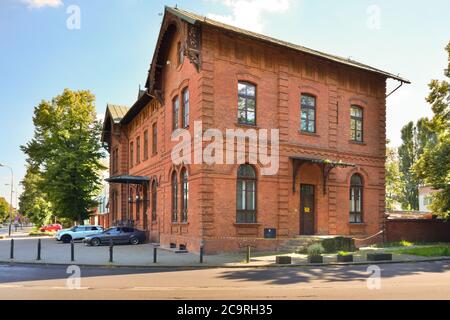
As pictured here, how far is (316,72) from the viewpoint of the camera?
80.2 feet

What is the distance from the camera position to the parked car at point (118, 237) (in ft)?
92.8

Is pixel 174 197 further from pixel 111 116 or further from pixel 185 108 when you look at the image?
pixel 111 116

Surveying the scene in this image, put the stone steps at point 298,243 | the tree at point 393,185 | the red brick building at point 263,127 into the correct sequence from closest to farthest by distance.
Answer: the red brick building at point 263,127 → the stone steps at point 298,243 → the tree at point 393,185

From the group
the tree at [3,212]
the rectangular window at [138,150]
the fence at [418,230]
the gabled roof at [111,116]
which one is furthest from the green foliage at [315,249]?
the tree at [3,212]

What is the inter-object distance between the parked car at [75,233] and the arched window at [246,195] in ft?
56.1

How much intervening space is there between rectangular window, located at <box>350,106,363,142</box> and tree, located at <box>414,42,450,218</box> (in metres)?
3.89

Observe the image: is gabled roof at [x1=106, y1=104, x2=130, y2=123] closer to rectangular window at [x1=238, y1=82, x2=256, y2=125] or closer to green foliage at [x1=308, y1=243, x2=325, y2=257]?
rectangular window at [x1=238, y1=82, x2=256, y2=125]

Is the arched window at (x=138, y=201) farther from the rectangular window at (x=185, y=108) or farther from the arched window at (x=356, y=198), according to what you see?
the arched window at (x=356, y=198)

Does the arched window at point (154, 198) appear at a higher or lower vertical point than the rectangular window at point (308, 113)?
lower

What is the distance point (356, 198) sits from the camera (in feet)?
83.9

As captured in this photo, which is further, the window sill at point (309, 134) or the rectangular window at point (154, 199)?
the rectangular window at point (154, 199)

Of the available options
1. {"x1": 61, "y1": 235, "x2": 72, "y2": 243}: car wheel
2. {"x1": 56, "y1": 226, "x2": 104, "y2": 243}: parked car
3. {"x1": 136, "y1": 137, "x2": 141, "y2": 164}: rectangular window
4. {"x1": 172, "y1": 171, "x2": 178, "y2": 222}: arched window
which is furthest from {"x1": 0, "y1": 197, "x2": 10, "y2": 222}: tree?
{"x1": 172, "y1": 171, "x2": 178, "y2": 222}: arched window
